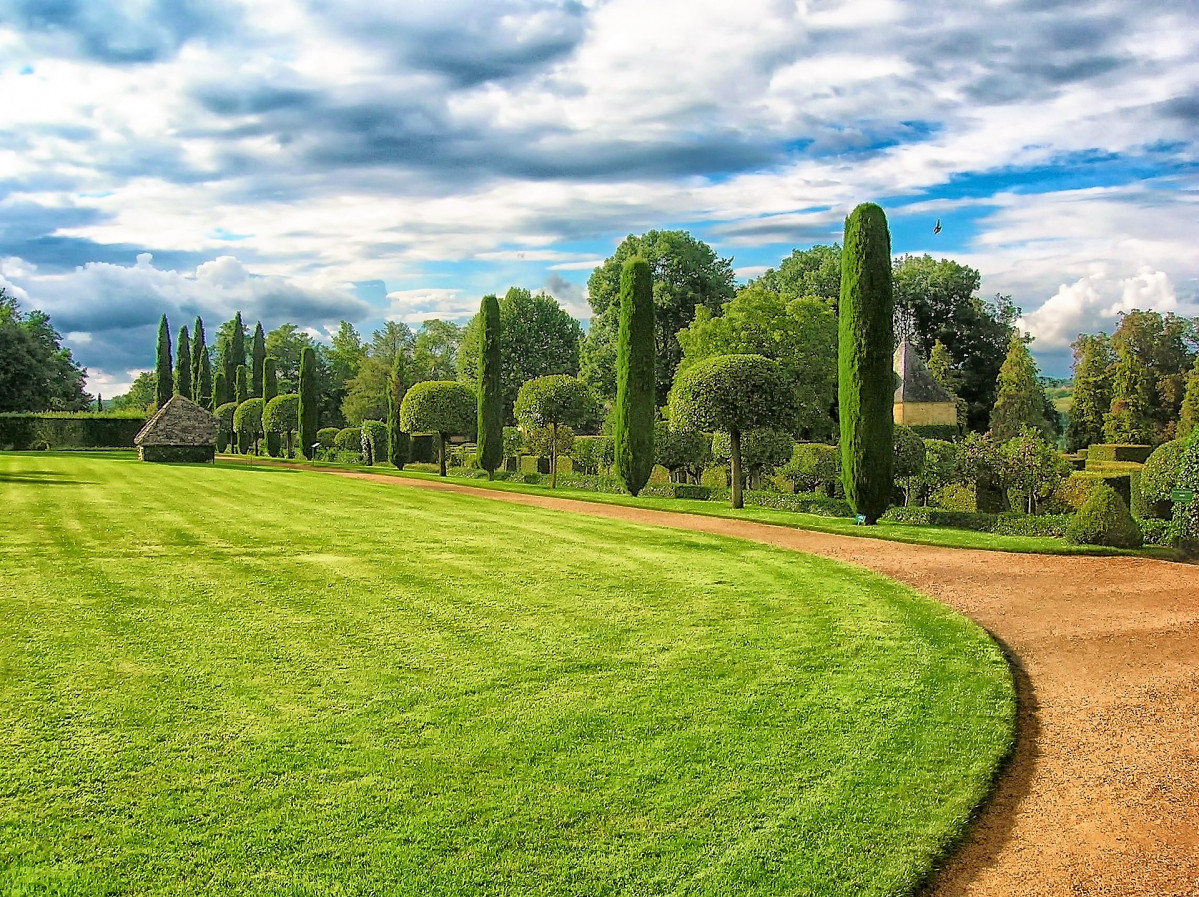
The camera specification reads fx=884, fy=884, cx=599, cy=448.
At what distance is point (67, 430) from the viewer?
48781mm

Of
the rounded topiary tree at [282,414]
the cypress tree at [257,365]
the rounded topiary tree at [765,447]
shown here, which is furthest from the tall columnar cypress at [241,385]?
the rounded topiary tree at [765,447]

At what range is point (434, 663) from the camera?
7676 mm

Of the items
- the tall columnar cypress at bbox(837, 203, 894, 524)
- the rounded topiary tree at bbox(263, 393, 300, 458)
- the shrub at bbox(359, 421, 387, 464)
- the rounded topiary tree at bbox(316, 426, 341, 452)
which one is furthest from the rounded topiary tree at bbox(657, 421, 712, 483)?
the rounded topiary tree at bbox(316, 426, 341, 452)

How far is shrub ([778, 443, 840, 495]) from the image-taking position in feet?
79.6

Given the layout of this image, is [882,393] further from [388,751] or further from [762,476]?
[388,751]

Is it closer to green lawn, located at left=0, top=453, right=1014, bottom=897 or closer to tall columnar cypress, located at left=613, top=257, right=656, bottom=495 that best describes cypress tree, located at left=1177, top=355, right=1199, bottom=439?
tall columnar cypress, located at left=613, top=257, right=656, bottom=495

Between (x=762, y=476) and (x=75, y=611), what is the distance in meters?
21.5

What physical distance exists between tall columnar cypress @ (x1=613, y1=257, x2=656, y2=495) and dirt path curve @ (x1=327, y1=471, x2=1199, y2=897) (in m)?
12.0

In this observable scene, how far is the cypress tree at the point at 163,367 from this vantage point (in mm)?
65125

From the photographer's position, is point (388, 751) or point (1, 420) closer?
point (388, 751)

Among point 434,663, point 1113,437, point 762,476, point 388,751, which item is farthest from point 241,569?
point 1113,437

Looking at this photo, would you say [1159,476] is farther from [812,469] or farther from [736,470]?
[812,469]

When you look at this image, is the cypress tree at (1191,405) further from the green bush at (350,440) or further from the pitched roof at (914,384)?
the green bush at (350,440)

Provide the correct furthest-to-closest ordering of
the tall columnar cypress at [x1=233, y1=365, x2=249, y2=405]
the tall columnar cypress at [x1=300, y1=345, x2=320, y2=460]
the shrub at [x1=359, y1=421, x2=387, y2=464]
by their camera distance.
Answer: the tall columnar cypress at [x1=233, y1=365, x2=249, y2=405], the tall columnar cypress at [x1=300, y1=345, x2=320, y2=460], the shrub at [x1=359, y1=421, x2=387, y2=464]
